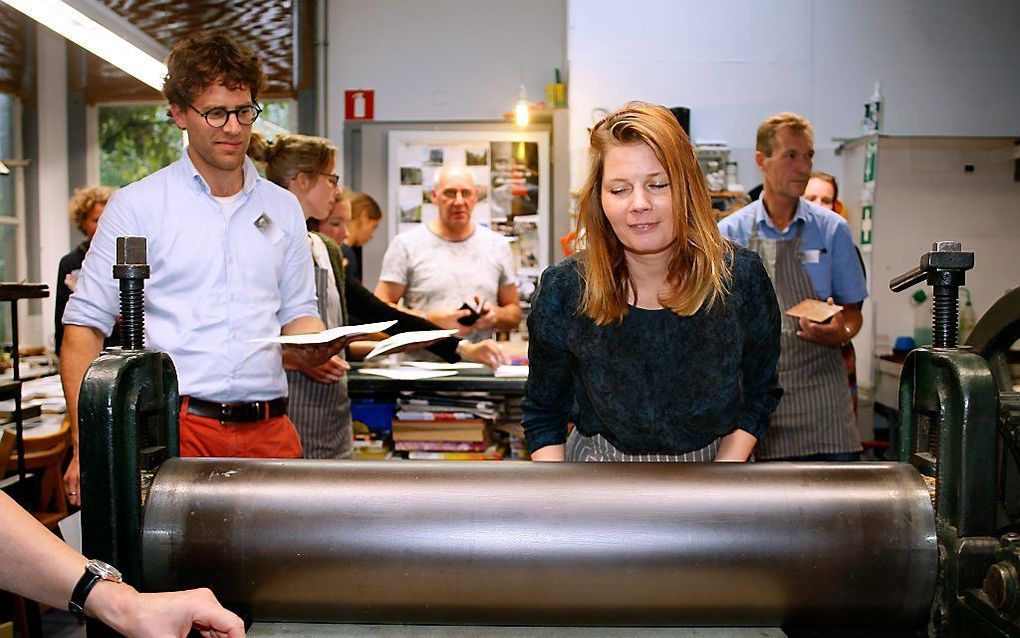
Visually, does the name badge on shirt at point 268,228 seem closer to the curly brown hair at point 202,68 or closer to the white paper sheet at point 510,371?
the curly brown hair at point 202,68

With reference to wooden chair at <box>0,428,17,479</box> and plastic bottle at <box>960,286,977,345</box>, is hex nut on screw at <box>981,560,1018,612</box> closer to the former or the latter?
wooden chair at <box>0,428,17,479</box>

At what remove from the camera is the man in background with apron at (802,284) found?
9.09 feet

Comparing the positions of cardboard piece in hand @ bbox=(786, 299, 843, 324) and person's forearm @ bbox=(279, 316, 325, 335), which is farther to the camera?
cardboard piece in hand @ bbox=(786, 299, 843, 324)

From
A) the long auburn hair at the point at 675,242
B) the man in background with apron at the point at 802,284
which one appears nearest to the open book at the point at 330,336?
the long auburn hair at the point at 675,242

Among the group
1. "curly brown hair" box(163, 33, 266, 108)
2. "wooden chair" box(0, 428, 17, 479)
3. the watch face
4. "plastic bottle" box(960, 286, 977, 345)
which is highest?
"curly brown hair" box(163, 33, 266, 108)

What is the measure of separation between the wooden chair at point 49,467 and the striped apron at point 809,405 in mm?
2349

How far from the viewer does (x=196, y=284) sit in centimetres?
202

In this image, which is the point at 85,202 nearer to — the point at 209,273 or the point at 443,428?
the point at 443,428

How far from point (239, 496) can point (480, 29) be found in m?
5.84

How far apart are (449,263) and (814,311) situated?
6.08ft

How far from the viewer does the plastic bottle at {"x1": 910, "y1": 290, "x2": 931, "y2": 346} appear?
5.11 metres

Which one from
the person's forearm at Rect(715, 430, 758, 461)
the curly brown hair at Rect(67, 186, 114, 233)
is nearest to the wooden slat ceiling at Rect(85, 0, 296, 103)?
the curly brown hair at Rect(67, 186, 114, 233)

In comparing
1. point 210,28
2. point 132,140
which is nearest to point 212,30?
point 210,28

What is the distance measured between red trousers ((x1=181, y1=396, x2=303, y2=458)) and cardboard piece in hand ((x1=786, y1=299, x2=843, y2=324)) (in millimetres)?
1448
